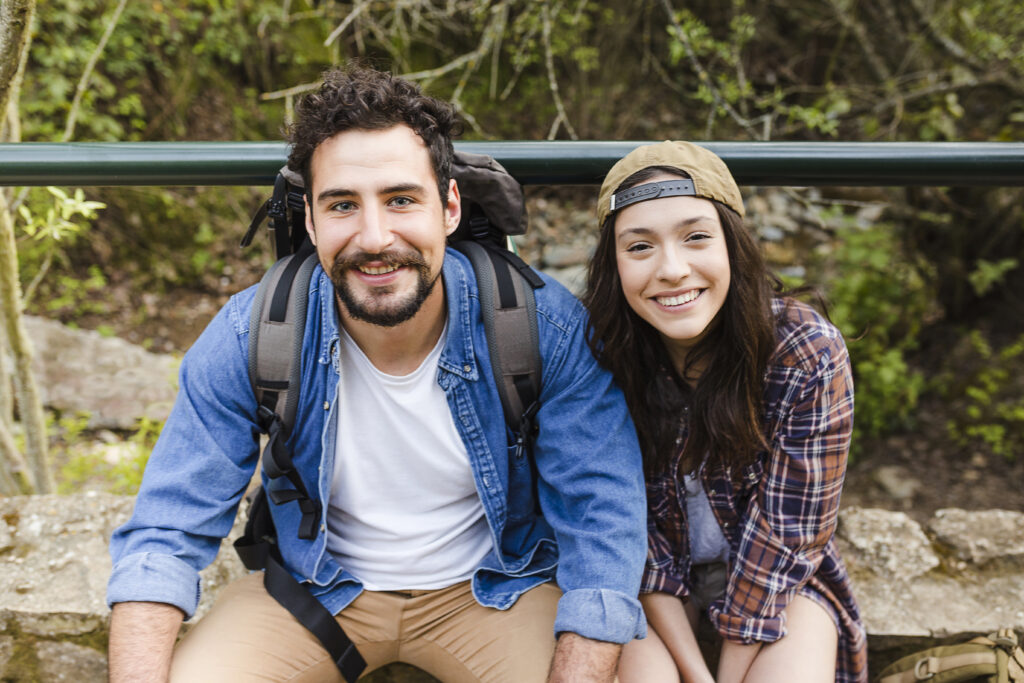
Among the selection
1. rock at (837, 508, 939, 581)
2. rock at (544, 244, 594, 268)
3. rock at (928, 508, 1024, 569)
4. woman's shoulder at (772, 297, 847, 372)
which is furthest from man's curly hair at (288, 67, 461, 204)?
rock at (544, 244, 594, 268)

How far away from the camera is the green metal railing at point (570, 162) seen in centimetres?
183

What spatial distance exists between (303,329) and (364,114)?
0.55m

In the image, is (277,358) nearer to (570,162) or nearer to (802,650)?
(570,162)

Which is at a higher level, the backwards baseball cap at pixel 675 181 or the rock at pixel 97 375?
the backwards baseball cap at pixel 675 181

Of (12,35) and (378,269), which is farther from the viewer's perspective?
(378,269)

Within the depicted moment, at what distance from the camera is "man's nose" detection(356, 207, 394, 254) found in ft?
6.09

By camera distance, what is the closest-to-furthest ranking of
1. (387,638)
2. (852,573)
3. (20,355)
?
(387,638)
(852,573)
(20,355)

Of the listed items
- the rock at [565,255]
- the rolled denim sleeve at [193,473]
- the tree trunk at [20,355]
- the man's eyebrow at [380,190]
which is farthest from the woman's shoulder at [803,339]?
the rock at [565,255]

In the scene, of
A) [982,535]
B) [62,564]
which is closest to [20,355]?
[62,564]

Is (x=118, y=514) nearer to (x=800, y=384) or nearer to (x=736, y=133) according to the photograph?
(x=800, y=384)

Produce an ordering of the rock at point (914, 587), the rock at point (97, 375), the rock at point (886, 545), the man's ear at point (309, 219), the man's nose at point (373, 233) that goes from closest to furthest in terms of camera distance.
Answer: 1. the man's nose at point (373, 233)
2. the man's ear at point (309, 219)
3. the rock at point (914, 587)
4. the rock at point (886, 545)
5. the rock at point (97, 375)

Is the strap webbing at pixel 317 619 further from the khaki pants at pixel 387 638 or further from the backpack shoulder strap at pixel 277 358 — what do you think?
the backpack shoulder strap at pixel 277 358

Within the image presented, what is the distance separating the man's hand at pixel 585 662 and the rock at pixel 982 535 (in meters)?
1.15

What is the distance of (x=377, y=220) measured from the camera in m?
1.88
